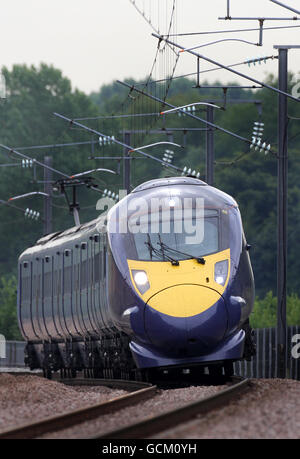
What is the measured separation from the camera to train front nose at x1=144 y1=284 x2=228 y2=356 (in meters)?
21.1

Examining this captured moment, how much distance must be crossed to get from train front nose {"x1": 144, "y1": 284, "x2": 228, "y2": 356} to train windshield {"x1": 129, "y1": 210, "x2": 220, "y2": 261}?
2.34 ft

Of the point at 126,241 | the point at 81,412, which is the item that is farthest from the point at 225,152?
the point at 81,412

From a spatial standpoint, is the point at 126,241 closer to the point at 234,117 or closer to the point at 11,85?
the point at 234,117

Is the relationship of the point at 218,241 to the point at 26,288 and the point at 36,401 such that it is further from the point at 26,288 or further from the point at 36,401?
the point at 26,288

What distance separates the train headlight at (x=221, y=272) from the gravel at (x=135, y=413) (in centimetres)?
206

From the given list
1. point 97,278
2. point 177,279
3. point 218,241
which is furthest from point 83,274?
point 177,279

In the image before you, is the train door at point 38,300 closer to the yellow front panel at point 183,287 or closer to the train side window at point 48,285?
the train side window at point 48,285

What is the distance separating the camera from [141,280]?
21.5 m

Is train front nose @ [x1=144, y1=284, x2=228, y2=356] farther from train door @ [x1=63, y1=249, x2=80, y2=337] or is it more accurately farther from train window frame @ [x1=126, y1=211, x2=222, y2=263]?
train door @ [x1=63, y1=249, x2=80, y2=337]

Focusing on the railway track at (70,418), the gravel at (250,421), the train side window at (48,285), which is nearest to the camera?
the gravel at (250,421)

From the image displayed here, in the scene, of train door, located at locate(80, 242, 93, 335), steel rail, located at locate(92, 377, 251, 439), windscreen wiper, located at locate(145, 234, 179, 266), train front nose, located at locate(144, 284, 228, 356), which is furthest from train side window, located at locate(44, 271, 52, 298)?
steel rail, located at locate(92, 377, 251, 439)

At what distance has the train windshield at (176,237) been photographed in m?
21.8

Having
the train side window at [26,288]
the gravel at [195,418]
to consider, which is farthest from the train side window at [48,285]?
the gravel at [195,418]

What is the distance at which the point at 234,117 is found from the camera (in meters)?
98.8
